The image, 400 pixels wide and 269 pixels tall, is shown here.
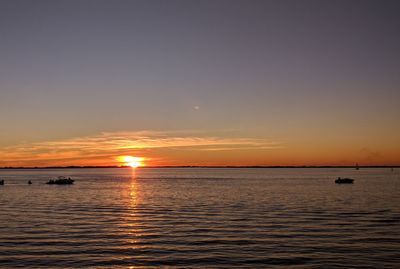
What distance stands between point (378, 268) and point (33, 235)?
97.3 ft

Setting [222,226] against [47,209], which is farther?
[47,209]

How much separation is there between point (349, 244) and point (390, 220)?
682 inches

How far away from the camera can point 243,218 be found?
51.4 meters

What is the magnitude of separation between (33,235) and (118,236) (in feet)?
26.3

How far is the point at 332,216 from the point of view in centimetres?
5319

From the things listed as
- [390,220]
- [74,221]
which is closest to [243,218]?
[390,220]

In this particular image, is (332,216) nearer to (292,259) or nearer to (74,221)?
(292,259)

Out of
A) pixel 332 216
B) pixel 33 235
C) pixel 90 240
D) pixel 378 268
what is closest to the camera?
pixel 378 268

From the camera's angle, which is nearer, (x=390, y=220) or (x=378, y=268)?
(x=378, y=268)

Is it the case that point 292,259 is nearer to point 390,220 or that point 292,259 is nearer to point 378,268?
point 378,268

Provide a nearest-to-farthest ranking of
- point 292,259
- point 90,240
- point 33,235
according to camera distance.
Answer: point 292,259
point 90,240
point 33,235

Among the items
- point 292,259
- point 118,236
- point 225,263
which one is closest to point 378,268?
point 292,259

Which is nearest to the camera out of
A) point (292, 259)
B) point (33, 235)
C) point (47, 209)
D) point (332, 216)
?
point (292, 259)

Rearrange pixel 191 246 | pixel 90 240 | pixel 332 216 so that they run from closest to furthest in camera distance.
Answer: pixel 191 246
pixel 90 240
pixel 332 216
